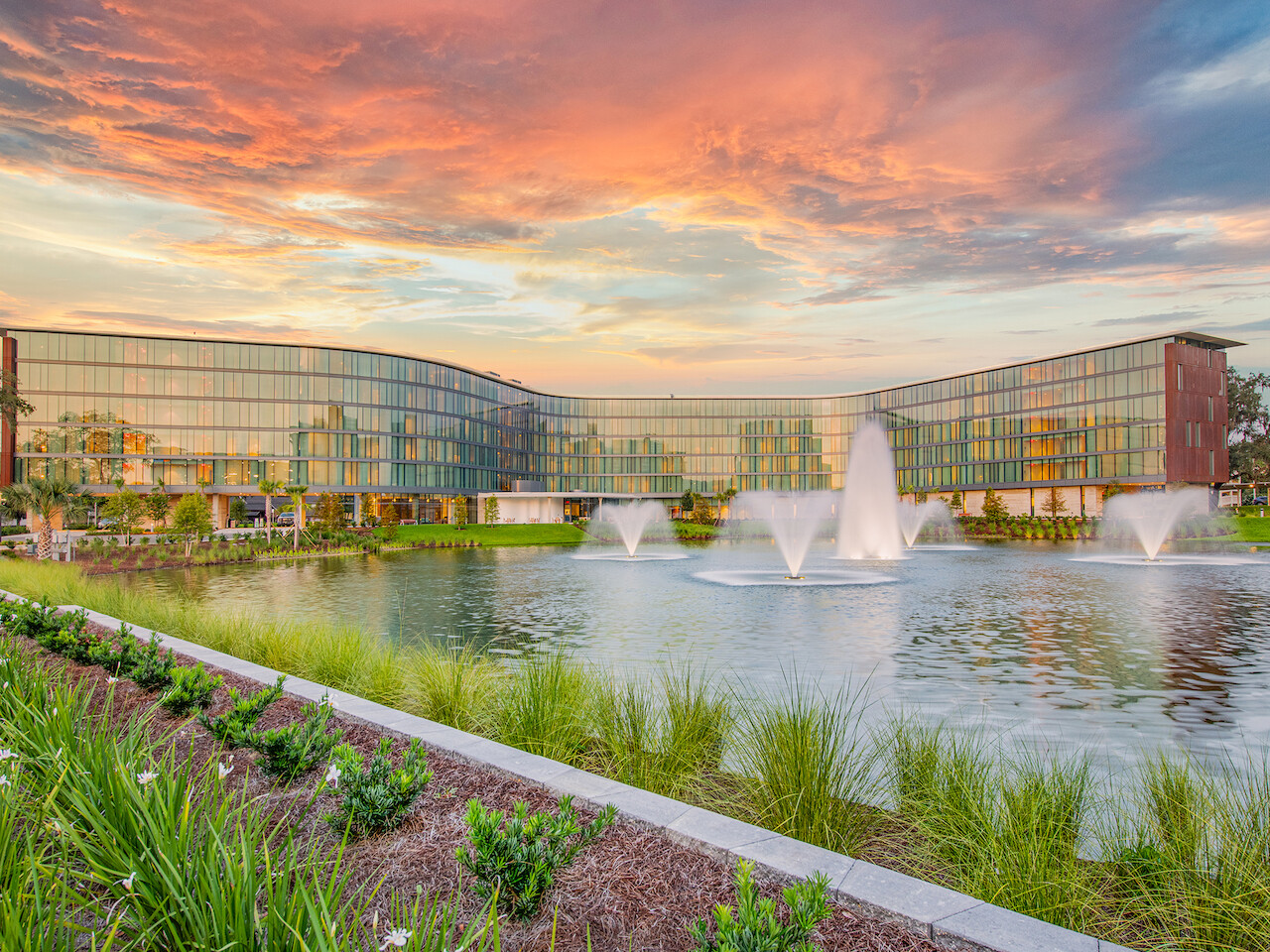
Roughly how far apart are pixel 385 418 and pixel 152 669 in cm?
8282

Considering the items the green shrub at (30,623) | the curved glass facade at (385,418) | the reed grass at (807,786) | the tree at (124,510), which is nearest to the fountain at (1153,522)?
the curved glass facade at (385,418)

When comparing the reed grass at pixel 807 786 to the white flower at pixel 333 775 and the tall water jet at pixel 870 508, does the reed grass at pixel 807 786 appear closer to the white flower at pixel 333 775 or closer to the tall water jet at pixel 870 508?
the white flower at pixel 333 775

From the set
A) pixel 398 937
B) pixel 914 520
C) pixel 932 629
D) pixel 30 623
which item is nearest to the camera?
pixel 398 937

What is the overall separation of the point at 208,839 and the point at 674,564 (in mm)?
32808

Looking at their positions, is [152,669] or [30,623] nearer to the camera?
[152,669]

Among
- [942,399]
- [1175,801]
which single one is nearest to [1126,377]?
[942,399]

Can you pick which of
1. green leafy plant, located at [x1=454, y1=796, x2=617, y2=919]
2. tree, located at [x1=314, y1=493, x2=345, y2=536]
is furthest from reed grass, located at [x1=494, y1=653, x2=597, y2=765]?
tree, located at [x1=314, y1=493, x2=345, y2=536]

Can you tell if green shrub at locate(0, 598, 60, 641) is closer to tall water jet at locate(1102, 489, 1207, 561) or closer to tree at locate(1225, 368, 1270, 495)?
tall water jet at locate(1102, 489, 1207, 561)

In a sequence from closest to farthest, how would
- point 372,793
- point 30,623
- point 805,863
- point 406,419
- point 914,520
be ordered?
point 805,863 → point 372,793 → point 30,623 → point 914,520 → point 406,419

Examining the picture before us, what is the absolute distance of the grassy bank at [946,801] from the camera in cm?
380

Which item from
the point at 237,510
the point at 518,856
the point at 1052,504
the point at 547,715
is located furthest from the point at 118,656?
the point at 1052,504

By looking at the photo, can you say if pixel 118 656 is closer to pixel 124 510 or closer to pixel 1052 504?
pixel 124 510

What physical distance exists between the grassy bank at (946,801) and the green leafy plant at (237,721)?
180 cm

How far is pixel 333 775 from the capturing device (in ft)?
14.4
